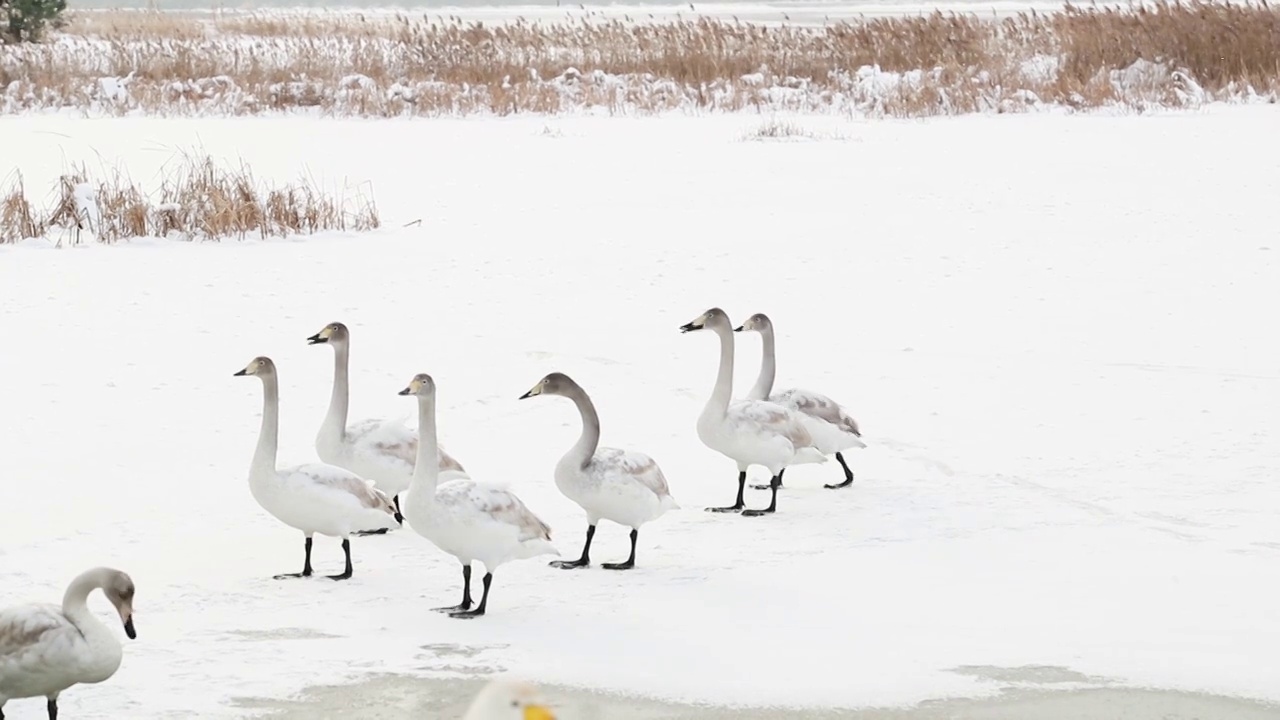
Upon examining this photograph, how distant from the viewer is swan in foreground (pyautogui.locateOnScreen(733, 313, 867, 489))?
22.6 ft

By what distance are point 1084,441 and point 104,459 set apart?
438 cm

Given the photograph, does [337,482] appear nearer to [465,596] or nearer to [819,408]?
[465,596]

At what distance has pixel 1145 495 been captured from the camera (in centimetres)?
662

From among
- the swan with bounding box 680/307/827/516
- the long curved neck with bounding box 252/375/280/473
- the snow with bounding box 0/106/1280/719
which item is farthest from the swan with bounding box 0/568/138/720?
the swan with bounding box 680/307/827/516

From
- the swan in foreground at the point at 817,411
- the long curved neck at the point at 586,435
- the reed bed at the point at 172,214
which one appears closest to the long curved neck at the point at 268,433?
the long curved neck at the point at 586,435

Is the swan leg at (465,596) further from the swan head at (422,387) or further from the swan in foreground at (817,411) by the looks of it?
the swan in foreground at (817,411)

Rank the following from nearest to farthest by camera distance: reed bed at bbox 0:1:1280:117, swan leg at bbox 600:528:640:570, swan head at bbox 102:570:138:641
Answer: swan head at bbox 102:570:138:641, swan leg at bbox 600:528:640:570, reed bed at bbox 0:1:1280:117

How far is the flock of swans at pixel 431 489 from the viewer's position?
4.15m

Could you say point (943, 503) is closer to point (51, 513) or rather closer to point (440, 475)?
point (440, 475)

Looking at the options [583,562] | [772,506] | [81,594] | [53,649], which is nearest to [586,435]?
[583,562]

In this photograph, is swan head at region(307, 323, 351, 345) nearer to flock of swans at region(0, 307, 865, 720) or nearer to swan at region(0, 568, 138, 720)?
flock of swans at region(0, 307, 865, 720)

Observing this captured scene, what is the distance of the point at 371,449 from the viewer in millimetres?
6305

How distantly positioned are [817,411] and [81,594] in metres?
3.55

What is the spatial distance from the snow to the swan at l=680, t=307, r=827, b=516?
0.22 meters
